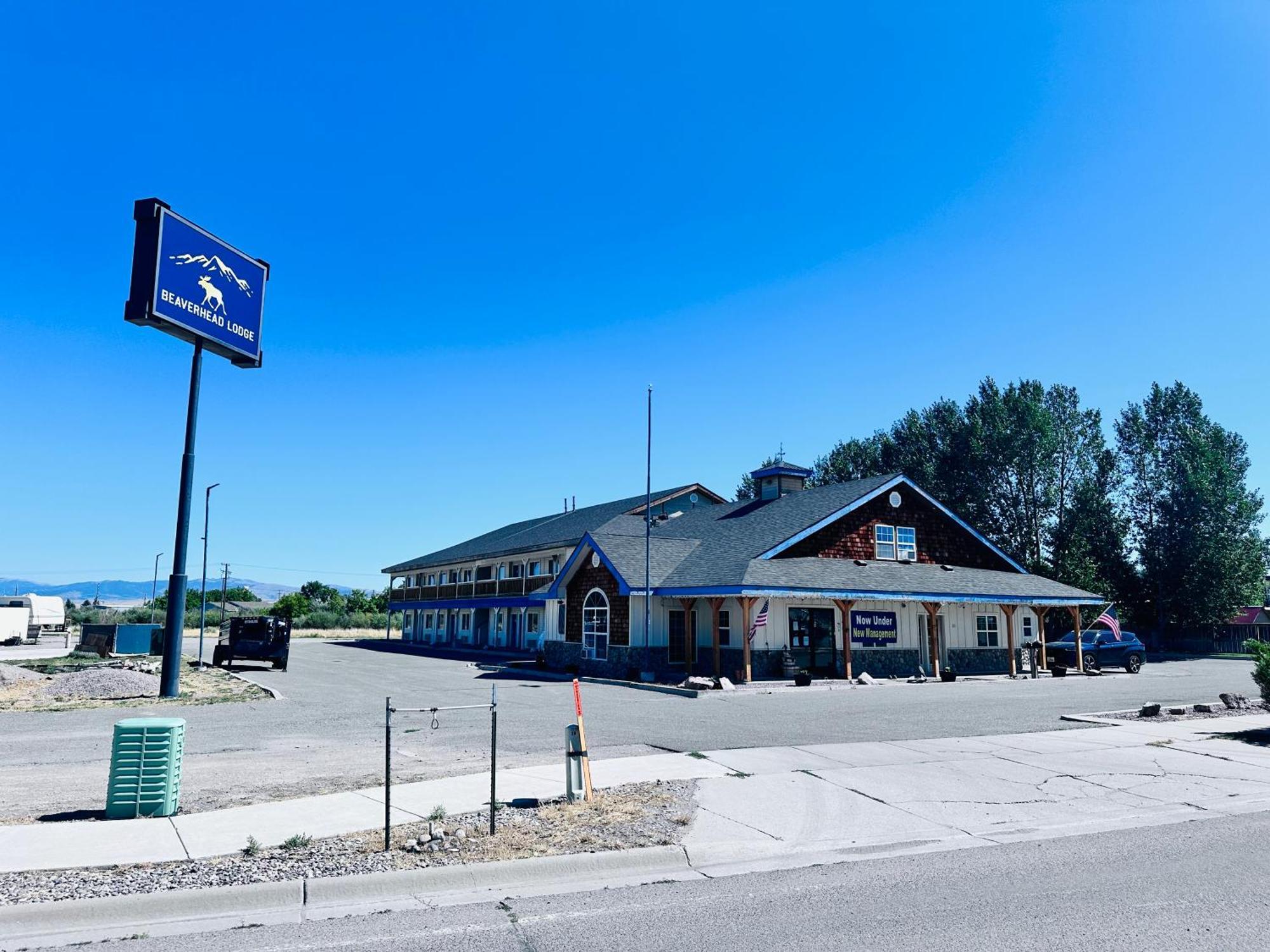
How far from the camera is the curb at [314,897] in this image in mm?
6012

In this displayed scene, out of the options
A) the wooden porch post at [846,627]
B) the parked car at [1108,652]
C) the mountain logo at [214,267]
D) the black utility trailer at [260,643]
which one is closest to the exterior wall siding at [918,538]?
the wooden porch post at [846,627]

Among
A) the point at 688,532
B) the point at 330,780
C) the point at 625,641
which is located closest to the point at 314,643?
the point at 688,532

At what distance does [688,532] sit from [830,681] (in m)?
12.1

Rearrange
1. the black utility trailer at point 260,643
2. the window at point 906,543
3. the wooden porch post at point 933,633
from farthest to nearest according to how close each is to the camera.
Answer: the window at point 906,543 < the black utility trailer at point 260,643 < the wooden porch post at point 933,633

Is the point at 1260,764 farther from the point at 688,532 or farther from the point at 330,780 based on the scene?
the point at 688,532

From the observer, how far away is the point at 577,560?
3331cm

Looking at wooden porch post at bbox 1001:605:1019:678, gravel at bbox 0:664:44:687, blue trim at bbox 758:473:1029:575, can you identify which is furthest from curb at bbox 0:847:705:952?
wooden porch post at bbox 1001:605:1019:678

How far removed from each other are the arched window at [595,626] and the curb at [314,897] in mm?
23400

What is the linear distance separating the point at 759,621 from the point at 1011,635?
11946 millimetres

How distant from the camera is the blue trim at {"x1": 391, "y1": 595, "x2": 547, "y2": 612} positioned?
44487mm

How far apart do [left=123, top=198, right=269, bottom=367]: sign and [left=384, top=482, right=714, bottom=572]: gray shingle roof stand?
17.4 metres

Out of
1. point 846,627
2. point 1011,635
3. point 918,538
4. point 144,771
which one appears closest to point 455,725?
point 144,771

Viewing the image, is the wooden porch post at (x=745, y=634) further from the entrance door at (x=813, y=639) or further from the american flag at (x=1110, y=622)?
the american flag at (x=1110, y=622)

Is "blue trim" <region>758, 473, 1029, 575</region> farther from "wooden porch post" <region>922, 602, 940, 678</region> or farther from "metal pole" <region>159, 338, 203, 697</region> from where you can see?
"metal pole" <region>159, 338, 203, 697</region>
